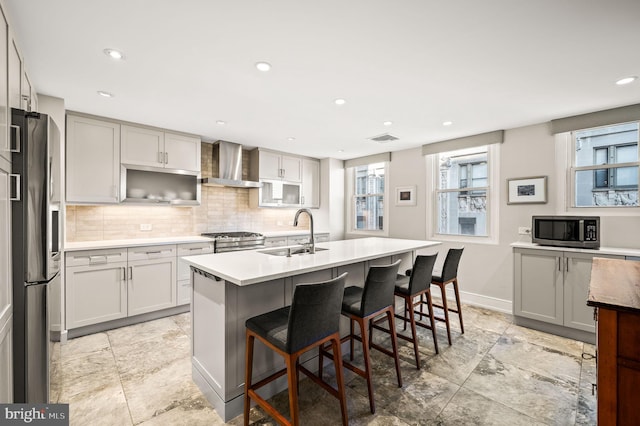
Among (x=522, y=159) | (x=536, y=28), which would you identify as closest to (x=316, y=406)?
(x=536, y=28)

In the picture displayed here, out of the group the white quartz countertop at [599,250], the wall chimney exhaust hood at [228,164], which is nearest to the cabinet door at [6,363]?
the wall chimney exhaust hood at [228,164]

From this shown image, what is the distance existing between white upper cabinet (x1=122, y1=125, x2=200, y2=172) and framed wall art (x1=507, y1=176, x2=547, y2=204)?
14.1 ft

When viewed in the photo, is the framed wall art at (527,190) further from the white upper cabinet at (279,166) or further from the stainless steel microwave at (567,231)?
the white upper cabinet at (279,166)

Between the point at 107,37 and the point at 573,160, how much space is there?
15.3ft

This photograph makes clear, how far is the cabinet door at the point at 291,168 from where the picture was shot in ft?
17.3

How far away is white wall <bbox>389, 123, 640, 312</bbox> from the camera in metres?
3.13

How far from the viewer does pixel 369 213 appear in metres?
5.78

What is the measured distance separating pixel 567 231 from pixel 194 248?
440 centimetres

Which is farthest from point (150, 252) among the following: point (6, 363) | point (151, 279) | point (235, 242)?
point (6, 363)

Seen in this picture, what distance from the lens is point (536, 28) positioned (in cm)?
175

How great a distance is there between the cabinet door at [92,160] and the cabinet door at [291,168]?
2525mm

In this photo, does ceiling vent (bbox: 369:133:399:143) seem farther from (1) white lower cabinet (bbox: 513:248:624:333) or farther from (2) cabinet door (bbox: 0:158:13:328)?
(2) cabinet door (bbox: 0:158:13:328)

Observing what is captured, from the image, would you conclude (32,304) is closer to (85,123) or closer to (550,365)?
(85,123)

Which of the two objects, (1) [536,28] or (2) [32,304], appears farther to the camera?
(1) [536,28]
